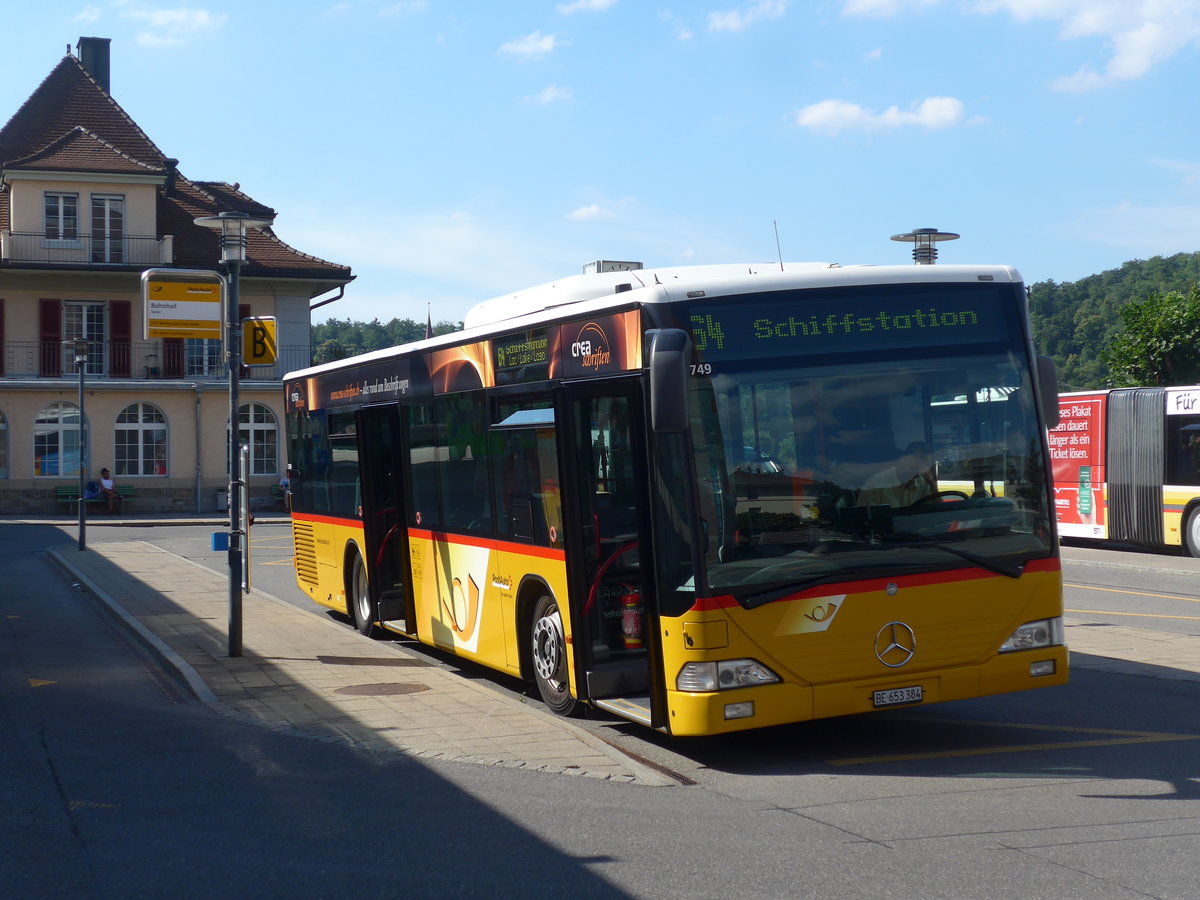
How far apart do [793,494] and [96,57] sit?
A: 57.9m

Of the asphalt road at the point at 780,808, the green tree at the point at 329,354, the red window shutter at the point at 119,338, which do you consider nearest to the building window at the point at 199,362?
the red window shutter at the point at 119,338

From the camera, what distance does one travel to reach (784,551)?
809 cm

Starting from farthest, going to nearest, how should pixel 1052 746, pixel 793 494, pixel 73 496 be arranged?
1. pixel 73 496
2. pixel 1052 746
3. pixel 793 494

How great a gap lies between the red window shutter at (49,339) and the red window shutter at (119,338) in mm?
1688

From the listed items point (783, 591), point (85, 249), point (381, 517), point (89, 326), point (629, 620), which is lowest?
point (629, 620)

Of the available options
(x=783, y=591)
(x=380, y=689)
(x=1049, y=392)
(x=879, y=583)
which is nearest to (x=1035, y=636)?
(x=879, y=583)

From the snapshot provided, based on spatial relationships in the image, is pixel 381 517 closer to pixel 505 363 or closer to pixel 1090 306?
pixel 505 363

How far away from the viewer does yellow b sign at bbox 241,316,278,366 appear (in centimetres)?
1345

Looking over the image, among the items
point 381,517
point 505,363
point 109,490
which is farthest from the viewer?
point 109,490

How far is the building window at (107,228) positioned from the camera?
48.5m

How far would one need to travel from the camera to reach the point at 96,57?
58.9 metres

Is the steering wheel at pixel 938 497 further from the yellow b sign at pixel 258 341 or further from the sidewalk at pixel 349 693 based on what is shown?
the yellow b sign at pixel 258 341

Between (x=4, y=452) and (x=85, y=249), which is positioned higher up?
(x=85, y=249)

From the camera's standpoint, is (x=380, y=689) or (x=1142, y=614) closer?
(x=380, y=689)
